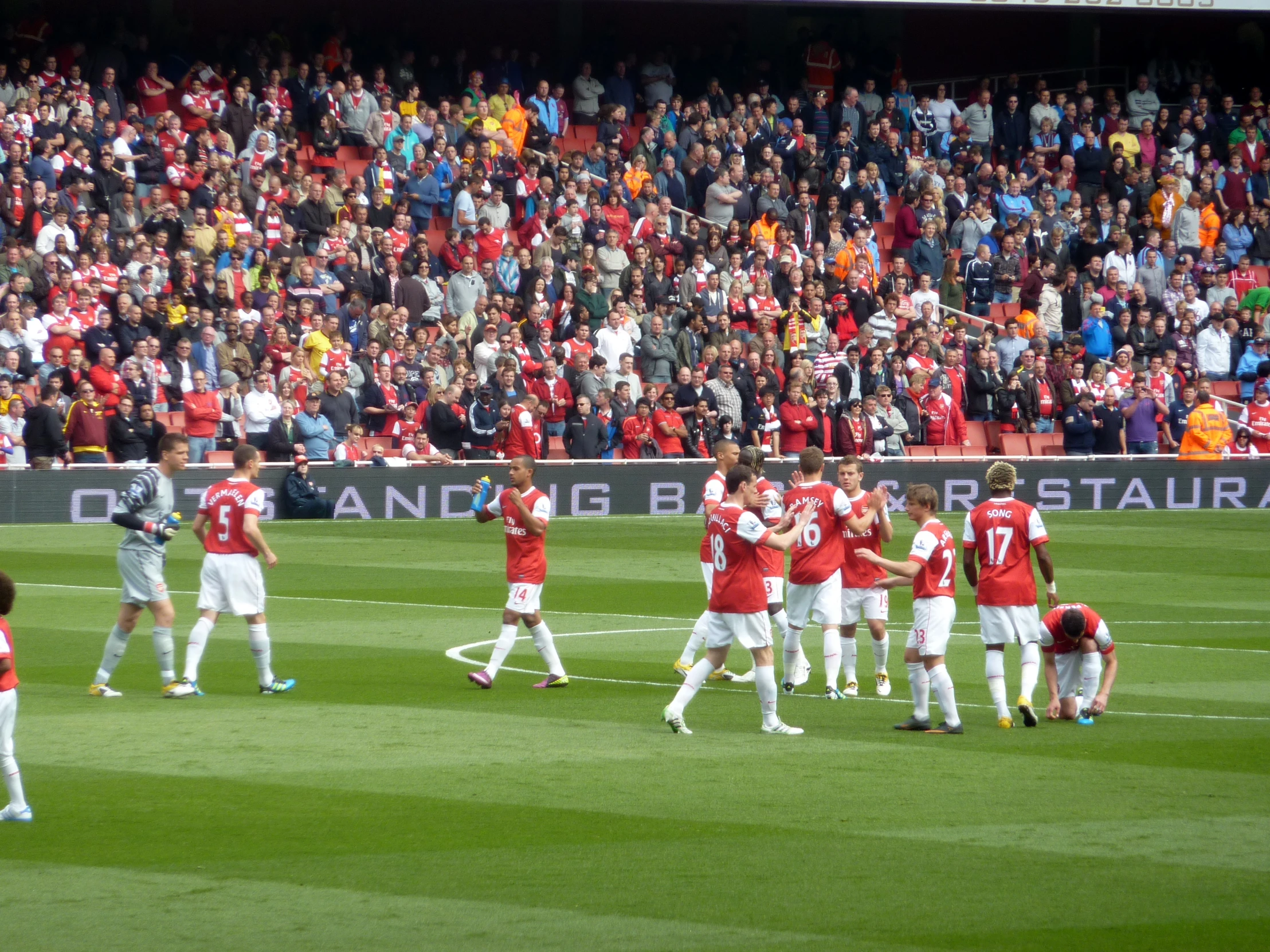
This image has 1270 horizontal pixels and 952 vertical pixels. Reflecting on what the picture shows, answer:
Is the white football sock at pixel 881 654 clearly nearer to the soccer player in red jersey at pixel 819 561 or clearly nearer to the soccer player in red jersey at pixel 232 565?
the soccer player in red jersey at pixel 819 561

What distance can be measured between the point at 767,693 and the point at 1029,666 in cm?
189

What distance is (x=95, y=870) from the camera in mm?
8242

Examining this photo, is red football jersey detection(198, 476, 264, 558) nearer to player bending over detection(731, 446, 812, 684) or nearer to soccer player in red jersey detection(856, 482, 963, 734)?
player bending over detection(731, 446, 812, 684)

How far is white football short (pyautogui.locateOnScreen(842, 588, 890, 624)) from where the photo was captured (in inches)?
561

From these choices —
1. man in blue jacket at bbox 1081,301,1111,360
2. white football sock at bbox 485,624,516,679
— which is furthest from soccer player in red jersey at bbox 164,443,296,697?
man in blue jacket at bbox 1081,301,1111,360

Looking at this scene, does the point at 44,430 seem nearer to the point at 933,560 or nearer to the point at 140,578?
the point at 140,578

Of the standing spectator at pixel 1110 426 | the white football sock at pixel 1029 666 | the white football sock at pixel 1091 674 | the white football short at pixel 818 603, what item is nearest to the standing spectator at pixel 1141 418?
the standing spectator at pixel 1110 426

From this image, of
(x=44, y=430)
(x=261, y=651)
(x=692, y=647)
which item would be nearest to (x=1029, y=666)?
(x=692, y=647)

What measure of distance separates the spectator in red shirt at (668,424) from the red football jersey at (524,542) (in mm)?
15860

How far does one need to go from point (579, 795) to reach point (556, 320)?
71.6 ft

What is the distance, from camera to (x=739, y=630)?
1183 cm

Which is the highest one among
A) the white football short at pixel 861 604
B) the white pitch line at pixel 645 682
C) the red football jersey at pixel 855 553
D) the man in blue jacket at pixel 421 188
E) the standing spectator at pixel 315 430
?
the man in blue jacket at pixel 421 188

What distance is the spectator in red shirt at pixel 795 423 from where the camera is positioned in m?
30.8

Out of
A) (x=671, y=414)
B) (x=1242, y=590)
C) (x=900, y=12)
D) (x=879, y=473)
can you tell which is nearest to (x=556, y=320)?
(x=671, y=414)
